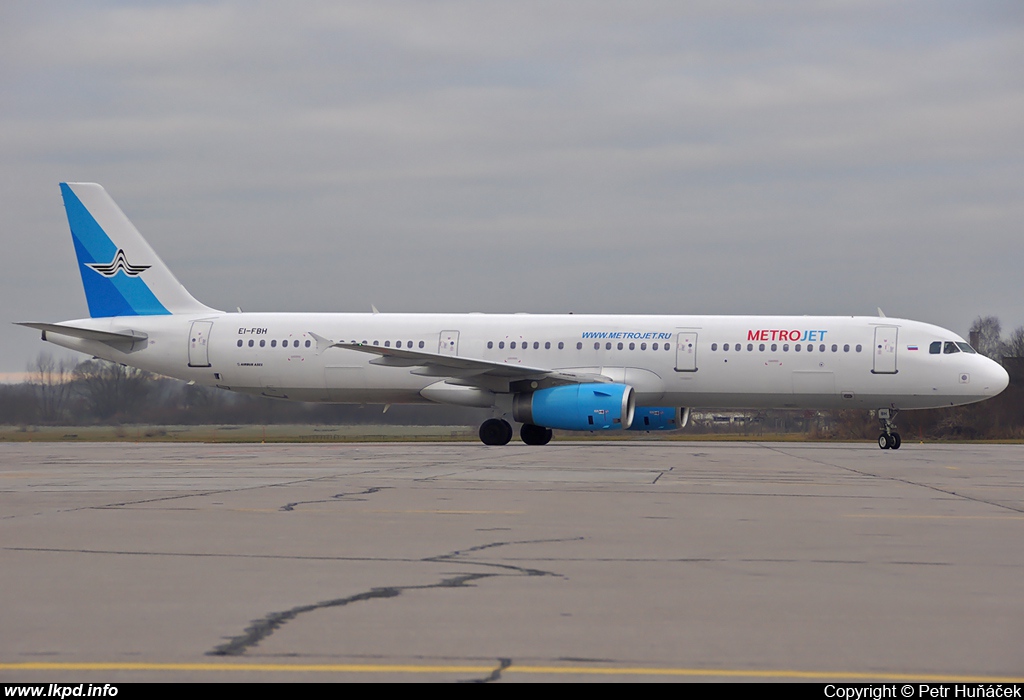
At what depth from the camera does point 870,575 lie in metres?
7.54

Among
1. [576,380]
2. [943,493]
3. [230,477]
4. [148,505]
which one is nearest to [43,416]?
[576,380]

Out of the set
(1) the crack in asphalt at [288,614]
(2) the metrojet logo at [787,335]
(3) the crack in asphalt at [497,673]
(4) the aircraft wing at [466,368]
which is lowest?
(1) the crack in asphalt at [288,614]

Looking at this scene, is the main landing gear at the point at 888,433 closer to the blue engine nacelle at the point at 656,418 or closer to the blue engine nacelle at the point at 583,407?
the blue engine nacelle at the point at 656,418

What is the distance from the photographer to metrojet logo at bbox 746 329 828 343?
27141mm

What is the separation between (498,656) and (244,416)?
109ft

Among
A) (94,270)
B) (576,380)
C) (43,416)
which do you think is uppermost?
(94,270)

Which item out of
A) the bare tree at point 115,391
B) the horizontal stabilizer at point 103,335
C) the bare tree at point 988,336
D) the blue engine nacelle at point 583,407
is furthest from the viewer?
the bare tree at point 988,336

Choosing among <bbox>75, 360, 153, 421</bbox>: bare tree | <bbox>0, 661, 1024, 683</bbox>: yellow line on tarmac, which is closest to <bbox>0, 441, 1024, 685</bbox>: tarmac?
<bbox>0, 661, 1024, 683</bbox>: yellow line on tarmac

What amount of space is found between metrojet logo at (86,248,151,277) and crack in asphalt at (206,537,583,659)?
25942mm

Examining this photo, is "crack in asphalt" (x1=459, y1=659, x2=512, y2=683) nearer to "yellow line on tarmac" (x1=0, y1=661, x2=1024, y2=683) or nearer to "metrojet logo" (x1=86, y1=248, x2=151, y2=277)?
"yellow line on tarmac" (x1=0, y1=661, x2=1024, y2=683)

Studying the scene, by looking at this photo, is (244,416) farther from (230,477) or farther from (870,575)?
(870,575)

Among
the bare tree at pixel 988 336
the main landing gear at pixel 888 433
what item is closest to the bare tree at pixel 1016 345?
the bare tree at pixel 988 336

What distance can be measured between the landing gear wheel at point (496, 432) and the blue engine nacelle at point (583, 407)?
245 cm

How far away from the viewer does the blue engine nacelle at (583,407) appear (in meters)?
25.0
